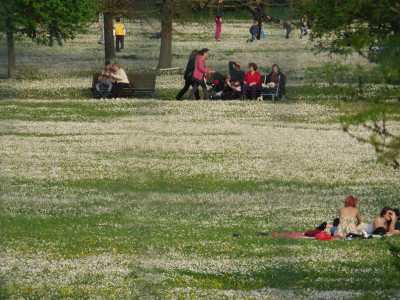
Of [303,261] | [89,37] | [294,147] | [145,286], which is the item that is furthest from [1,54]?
[89,37]

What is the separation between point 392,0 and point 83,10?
1975 cm

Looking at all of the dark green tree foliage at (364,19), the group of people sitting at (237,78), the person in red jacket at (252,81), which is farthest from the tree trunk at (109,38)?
the dark green tree foliage at (364,19)

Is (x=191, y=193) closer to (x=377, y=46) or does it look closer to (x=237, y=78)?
(x=377, y=46)

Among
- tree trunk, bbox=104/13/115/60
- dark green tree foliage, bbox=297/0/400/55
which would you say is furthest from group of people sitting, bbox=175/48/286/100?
dark green tree foliage, bbox=297/0/400/55

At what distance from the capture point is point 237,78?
72.8 ft

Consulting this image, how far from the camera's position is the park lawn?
7578 mm

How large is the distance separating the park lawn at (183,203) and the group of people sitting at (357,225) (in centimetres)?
39

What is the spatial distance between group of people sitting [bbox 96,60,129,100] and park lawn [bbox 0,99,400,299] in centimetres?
88

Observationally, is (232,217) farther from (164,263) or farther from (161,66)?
(161,66)

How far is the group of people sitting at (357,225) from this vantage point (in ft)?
31.5

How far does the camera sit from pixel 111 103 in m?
21.6

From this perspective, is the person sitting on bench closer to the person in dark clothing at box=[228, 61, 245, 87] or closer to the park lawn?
the park lawn

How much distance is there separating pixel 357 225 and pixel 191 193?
11.7ft

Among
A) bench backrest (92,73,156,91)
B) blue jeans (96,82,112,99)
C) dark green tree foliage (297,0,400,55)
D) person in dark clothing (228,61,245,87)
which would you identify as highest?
dark green tree foliage (297,0,400,55)
